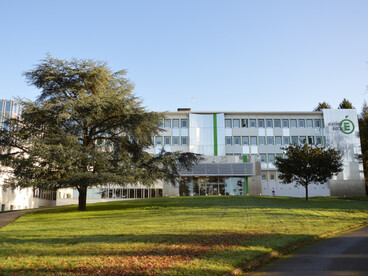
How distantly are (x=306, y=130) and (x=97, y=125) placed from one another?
141ft

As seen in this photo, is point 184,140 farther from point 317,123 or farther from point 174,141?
point 317,123

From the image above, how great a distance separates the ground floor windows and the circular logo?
779 inches

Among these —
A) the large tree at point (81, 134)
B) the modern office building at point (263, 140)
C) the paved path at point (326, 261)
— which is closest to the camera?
the paved path at point (326, 261)

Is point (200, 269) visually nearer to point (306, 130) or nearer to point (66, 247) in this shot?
point (66, 247)

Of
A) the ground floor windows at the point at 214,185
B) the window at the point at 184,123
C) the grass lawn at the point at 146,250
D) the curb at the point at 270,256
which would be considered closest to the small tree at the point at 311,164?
the ground floor windows at the point at 214,185

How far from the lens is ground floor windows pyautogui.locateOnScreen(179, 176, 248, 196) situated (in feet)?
174

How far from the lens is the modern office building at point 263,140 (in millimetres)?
55875

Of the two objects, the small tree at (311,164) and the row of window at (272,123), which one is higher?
the row of window at (272,123)

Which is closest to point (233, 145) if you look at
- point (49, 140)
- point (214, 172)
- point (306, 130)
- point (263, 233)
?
point (214, 172)

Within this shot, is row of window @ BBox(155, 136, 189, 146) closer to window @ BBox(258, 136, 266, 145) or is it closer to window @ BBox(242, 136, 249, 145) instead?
window @ BBox(242, 136, 249, 145)

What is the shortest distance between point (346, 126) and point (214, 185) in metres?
24.9

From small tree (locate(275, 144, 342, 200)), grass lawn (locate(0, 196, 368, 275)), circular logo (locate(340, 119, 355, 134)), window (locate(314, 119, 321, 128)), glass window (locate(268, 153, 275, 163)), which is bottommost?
grass lawn (locate(0, 196, 368, 275))

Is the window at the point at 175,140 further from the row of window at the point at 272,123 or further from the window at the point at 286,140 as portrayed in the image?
the window at the point at 286,140

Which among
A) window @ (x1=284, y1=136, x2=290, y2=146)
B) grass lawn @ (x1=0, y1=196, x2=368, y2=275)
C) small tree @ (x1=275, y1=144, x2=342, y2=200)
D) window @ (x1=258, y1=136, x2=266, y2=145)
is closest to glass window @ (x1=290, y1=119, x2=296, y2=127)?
window @ (x1=284, y1=136, x2=290, y2=146)
